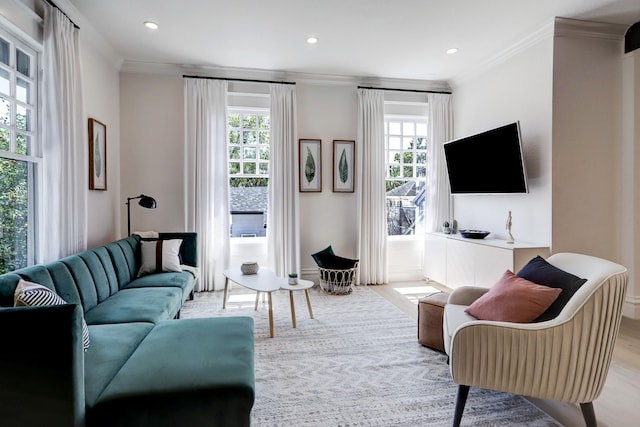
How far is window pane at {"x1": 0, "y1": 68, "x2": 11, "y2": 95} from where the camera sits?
2.34 metres

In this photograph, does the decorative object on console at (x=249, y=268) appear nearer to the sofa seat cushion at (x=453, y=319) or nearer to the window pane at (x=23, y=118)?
the sofa seat cushion at (x=453, y=319)

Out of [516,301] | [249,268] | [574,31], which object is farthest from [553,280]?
[574,31]

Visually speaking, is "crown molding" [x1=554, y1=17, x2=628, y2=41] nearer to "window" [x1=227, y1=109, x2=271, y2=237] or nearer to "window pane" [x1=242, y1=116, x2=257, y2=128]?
"window" [x1=227, y1=109, x2=271, y2=237]

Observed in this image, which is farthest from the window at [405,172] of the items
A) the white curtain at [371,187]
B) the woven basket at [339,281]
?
the woven basket at [339,281]

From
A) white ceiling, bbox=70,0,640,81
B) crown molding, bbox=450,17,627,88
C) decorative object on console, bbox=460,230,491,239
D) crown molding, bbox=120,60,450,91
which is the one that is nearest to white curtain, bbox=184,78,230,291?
crown molding, bbox=120,60,450,91

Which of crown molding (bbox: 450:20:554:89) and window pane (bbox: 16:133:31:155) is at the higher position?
crown molding (bbox: 450:20:554:89)

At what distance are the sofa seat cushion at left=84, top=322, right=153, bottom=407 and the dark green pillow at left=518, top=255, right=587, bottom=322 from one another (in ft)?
6.91

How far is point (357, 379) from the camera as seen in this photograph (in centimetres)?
224

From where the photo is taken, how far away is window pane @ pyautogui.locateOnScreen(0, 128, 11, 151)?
2.35m

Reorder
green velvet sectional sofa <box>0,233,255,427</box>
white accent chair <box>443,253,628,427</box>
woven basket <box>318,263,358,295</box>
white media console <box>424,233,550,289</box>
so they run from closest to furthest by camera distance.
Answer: green velvet sectional sofa <box>0,233,255,427</box>, white accent chair <box>443,253,628,427</box>, white media console <box>424,233,550,289</box>, woven basket <box>318,263,358,295</box>

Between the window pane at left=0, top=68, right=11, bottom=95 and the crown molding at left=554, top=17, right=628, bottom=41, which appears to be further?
the crown molding at left=554, top=17, right=628, bottom=41

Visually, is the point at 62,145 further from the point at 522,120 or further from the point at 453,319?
the point at 522,120

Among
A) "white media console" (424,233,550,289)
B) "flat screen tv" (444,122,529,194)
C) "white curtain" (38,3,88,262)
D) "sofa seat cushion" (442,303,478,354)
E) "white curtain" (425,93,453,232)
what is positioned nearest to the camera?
"sofa seat cushion" (442,303,478,354)

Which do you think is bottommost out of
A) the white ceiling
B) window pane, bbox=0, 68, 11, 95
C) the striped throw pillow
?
the striped throw pillow
